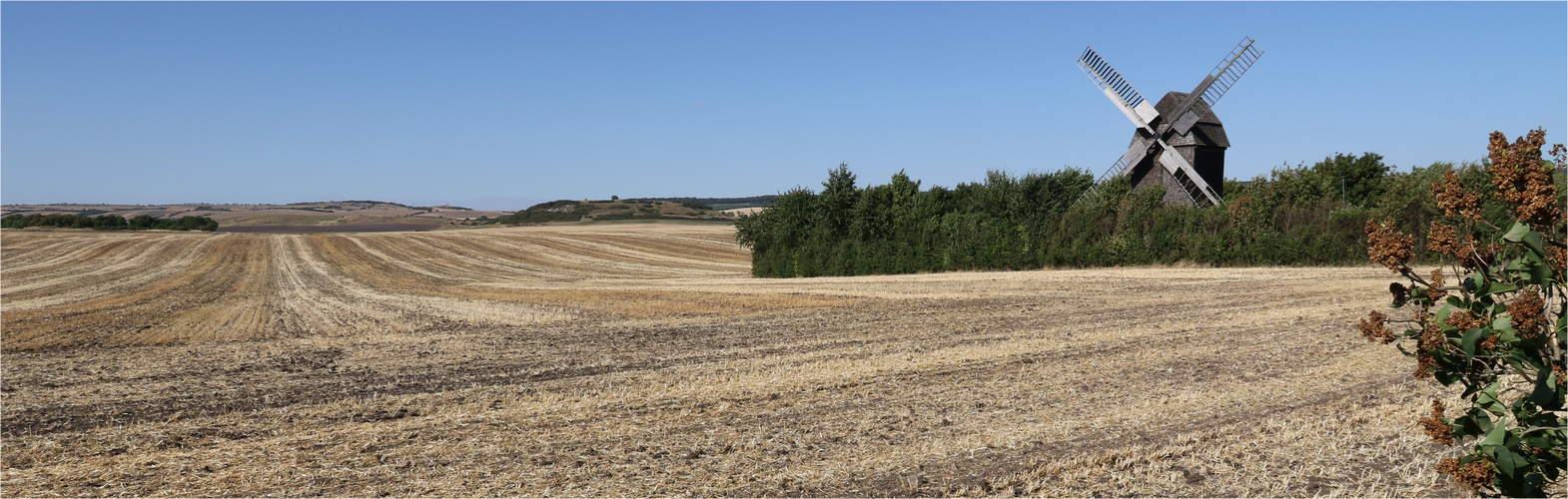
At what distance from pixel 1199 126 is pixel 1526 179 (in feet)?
114

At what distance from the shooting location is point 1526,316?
9.55 ft

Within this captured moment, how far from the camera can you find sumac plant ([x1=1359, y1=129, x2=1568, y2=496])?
2.91m

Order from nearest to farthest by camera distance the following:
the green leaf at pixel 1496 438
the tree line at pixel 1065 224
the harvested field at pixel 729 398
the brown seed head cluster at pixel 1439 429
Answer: the green leaf at pixel 1496 438, the brown seed head cluster at pixel 1439 429, the harvested field at pixel 729 398, the tree line at pixel 1065 224

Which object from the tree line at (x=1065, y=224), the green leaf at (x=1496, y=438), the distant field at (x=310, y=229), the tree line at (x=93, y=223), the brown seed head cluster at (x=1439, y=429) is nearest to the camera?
the green leaf at (x=1496, y=438)

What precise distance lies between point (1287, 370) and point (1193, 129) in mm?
26650

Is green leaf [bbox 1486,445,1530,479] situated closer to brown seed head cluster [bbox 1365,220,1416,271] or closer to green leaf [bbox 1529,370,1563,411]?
green leaf [bbox 1529,370,1563,411]

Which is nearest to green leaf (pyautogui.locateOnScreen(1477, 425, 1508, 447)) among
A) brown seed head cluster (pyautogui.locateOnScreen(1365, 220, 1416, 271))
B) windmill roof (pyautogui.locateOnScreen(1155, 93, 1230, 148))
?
brown seed head cluster (pyautogui.locateOnScreen(1365, 220, 1416, 271))

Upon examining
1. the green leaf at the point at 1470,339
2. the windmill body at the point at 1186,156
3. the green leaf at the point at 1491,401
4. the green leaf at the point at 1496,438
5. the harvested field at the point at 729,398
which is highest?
the windmill body at the point at 1186,156

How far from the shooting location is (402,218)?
122500 millimetres

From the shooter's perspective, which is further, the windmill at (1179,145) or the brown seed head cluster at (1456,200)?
the windmill at (1179,145)

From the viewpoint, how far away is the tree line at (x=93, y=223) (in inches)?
2945

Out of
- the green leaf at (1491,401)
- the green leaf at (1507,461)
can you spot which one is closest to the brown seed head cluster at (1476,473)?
the green leaf at (1507,461)

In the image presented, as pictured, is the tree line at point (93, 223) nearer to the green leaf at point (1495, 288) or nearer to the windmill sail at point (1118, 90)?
the windmill sail at point (1118, 90)

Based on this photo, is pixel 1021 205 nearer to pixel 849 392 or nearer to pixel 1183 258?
pixel 1183 258
